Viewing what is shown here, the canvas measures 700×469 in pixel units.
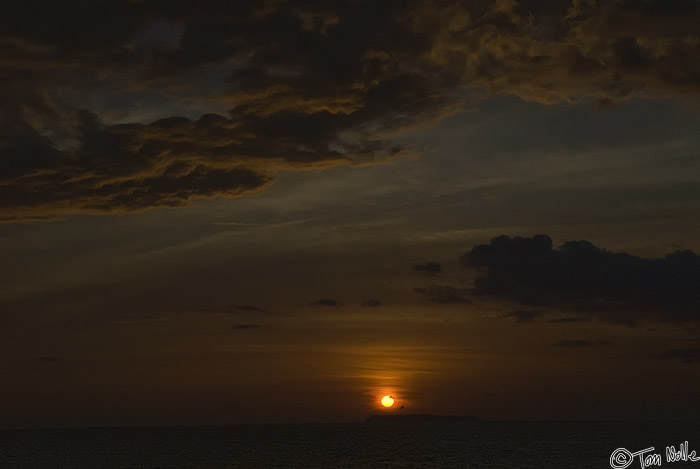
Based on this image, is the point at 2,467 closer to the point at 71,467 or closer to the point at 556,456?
the point at 71,467

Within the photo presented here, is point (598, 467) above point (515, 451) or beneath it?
beneath

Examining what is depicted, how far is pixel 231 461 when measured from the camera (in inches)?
5566

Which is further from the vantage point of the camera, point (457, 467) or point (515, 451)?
point (515, 451)

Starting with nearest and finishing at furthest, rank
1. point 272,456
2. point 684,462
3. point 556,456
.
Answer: point 684,462 < point 556,456 < point 272,456

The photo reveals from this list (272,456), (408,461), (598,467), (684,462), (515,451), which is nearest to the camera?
(598,467)

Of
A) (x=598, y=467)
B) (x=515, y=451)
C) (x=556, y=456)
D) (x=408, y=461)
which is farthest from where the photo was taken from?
(x=515, y=451)

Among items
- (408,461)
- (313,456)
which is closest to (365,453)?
(313,456)

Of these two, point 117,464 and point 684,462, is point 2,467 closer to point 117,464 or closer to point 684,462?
point 117,464

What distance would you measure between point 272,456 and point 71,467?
37.7 meters

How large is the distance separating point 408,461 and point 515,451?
130ft

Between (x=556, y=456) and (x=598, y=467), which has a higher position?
(x=556, y=456)

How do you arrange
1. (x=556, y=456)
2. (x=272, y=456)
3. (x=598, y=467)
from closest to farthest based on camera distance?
1. (x=598, y=467)
2. (x=556, y=456)
3. (x=272, y=456)

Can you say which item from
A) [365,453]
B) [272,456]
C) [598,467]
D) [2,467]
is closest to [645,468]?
[598,467]

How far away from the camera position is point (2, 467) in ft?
470
